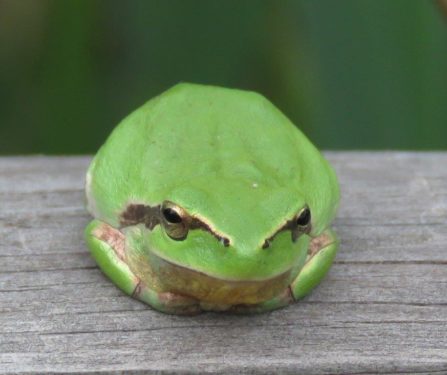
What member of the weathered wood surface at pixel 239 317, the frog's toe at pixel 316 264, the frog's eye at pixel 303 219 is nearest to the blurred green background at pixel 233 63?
the weathered wood surface at pixel 239 317

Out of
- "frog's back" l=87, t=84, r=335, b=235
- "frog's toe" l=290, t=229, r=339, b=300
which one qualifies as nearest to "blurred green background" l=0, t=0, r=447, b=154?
"frog's back" l=87, t=84, r=335, b=235

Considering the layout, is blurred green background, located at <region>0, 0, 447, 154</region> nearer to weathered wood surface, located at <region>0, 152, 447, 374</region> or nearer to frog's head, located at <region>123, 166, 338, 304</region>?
weathered wood surface, located at <region>0, 152, 447, 374</region>

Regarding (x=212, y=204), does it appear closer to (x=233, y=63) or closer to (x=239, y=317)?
(x=239, y=317)

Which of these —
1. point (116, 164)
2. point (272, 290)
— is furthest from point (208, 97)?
point (272, 290)

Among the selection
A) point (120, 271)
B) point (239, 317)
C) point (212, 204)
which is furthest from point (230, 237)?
point (120, 271)

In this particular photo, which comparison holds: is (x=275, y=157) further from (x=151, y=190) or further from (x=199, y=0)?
(x=199, y=0)
